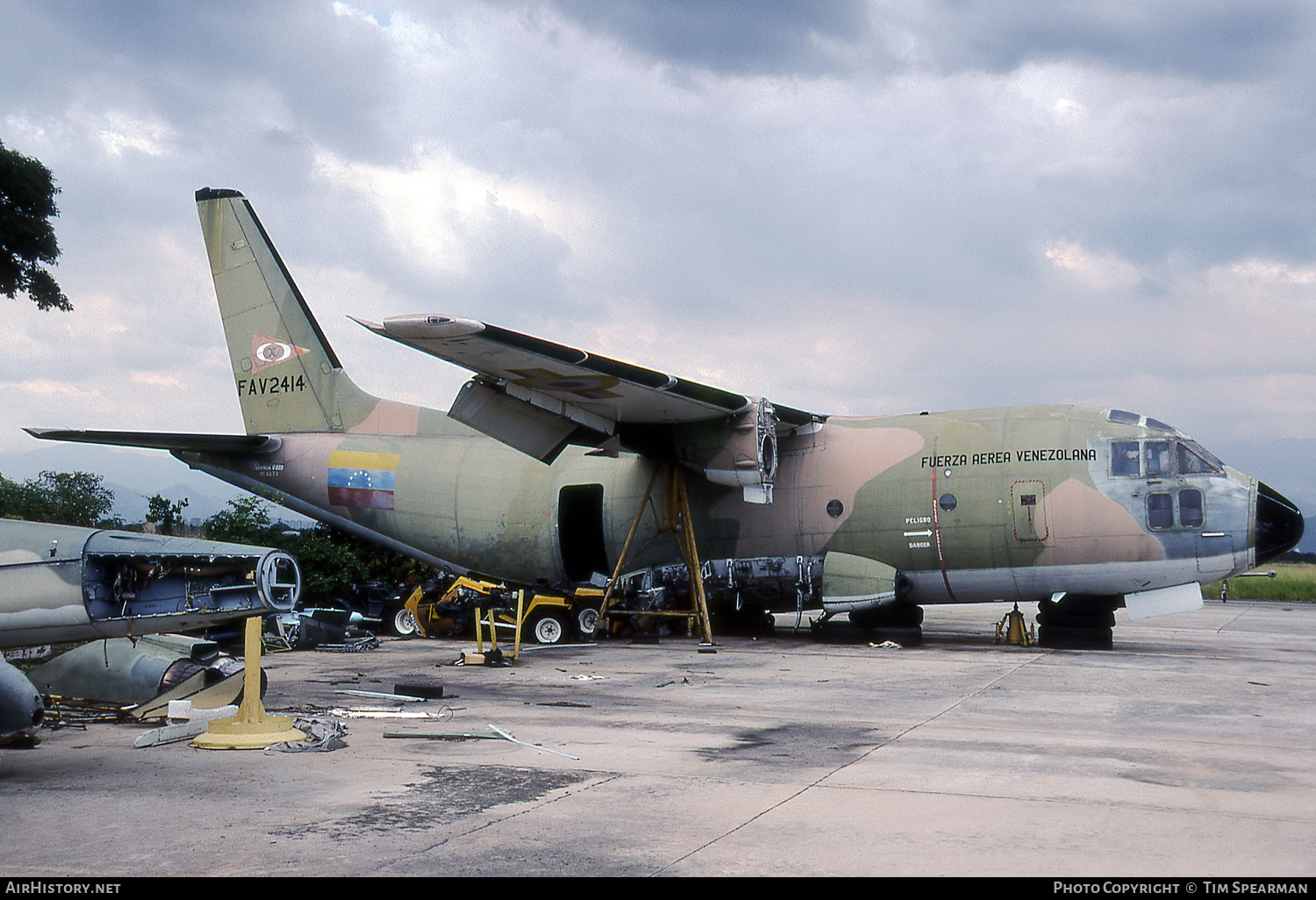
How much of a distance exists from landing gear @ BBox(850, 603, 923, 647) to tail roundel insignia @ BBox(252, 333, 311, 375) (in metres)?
11.6

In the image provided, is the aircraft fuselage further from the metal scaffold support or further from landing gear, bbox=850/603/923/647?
landing gear, bbox=850/603/923/647

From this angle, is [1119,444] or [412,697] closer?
[412,697]

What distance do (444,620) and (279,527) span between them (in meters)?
5.45

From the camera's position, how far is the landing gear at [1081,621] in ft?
51.9

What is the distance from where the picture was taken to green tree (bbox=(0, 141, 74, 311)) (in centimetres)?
1648

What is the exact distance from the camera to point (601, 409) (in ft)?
50.3

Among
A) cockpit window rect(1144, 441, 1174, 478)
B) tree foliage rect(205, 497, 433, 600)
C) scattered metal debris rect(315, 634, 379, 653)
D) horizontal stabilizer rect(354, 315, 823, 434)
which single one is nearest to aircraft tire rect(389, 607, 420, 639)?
tree foliage rect(205, 497, 433, 600)

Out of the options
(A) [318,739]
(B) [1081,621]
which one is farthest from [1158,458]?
(A) [318,739]

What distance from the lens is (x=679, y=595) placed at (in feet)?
57.4

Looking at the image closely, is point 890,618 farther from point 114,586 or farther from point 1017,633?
point 114,586

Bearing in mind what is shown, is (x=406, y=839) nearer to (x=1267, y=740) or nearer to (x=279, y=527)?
(x=1267, y=740)

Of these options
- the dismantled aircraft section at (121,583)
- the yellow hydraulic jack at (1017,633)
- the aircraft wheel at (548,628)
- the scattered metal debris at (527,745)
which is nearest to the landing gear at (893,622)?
the yellow hydraulic jack at (1017,633)

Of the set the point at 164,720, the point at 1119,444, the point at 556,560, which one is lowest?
the point at 164,720
